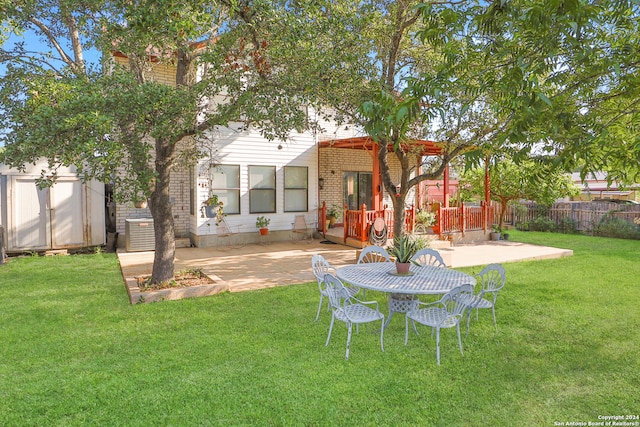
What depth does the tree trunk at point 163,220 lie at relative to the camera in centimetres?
655

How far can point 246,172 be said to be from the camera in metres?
12.1

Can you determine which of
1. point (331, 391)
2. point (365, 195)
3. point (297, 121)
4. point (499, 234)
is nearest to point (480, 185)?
point (499, 234)

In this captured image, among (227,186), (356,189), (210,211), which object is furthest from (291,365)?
(356,189)

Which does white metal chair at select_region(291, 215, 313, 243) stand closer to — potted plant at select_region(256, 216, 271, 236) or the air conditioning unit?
potted plant at select_region(256, 216, 271, 236)

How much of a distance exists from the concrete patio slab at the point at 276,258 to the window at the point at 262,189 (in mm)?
1277

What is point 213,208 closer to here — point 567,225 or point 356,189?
point 356,189

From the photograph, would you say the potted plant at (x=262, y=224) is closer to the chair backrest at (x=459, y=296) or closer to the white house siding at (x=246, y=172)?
the white house siding at (x=246, y=172)

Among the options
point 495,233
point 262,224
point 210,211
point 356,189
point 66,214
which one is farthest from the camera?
point 356,189

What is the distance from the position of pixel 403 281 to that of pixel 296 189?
881 cm

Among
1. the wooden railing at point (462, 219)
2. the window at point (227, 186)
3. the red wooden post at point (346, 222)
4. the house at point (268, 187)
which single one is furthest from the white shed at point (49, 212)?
the wooden railing at point (462, 219)

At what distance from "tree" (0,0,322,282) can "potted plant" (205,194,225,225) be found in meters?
4.50

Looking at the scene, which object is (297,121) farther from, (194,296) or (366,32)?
(194,296)

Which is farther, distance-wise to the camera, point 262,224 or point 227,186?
point 262,224

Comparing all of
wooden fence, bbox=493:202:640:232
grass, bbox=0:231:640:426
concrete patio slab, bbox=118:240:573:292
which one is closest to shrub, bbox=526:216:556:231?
wooden fence, bbox=493:202:640:232
